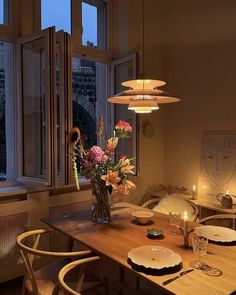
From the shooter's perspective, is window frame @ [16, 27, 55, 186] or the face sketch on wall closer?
window frame @ [16, 27, 55, 186]

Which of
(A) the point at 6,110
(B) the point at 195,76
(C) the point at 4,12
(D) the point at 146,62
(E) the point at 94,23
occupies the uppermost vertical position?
(E) the point at 94,23

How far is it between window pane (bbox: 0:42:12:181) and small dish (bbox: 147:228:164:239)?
183 centimetres

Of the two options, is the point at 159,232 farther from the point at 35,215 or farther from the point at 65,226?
the point at 35,215

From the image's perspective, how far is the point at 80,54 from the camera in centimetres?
353

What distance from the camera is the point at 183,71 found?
379 centimetres

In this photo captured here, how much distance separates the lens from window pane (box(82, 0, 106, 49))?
3.62 m

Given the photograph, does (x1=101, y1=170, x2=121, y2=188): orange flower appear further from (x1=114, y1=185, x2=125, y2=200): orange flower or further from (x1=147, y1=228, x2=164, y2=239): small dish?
(x1=147, y1=228, x2=164, y2=239): small dish

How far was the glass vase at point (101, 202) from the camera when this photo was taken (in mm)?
2264

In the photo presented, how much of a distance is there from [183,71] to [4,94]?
2.11 meters

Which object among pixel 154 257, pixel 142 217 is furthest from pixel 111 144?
pixel 154 257

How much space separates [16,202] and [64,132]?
78cm

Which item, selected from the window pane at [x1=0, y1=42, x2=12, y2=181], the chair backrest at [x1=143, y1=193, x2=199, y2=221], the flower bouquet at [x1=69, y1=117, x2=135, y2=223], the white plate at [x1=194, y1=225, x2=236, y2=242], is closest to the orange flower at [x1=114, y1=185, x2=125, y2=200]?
the flower bouquet at [x1=69, y1=117, x2=135, y2=223]

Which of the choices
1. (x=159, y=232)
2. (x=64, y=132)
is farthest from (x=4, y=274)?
(x=159, y=232)

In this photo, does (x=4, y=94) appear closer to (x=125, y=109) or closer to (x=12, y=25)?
(x=12, y=25)
